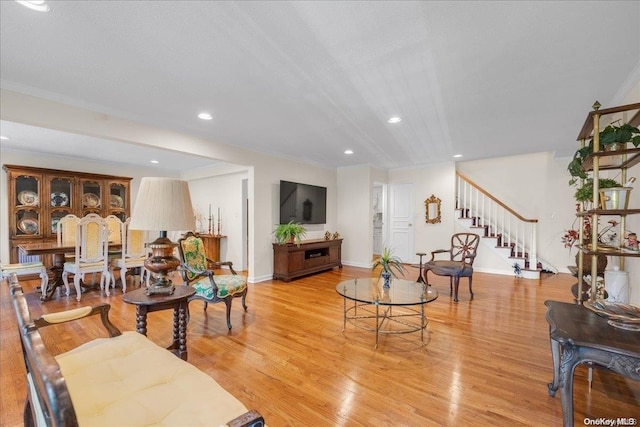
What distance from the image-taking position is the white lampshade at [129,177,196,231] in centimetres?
188

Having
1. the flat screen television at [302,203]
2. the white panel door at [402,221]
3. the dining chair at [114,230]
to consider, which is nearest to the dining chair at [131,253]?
the dining chair at [114,230]

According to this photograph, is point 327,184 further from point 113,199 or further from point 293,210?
point 113,199

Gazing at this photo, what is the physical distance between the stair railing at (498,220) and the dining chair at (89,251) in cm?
686

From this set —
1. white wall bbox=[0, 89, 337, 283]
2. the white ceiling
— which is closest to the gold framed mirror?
white wall bbox=[0, 89, 337, 283]

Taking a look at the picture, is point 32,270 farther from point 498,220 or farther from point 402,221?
point 498,220

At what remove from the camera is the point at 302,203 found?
5.95 m

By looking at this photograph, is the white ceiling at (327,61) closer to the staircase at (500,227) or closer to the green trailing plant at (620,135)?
the green trailing plant at (620,135)

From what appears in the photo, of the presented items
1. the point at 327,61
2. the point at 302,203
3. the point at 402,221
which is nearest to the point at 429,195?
the point at 402,221

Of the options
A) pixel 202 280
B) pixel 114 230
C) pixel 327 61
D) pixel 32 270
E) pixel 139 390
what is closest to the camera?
pixel 139 390

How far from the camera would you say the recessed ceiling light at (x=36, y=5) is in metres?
1.59

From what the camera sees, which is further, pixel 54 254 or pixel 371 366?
pixel 54 254

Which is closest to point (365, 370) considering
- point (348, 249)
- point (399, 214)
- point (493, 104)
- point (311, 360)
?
point (311, 360)

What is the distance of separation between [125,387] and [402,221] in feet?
21.5

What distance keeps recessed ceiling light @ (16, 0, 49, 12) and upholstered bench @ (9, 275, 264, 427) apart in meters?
1.56
